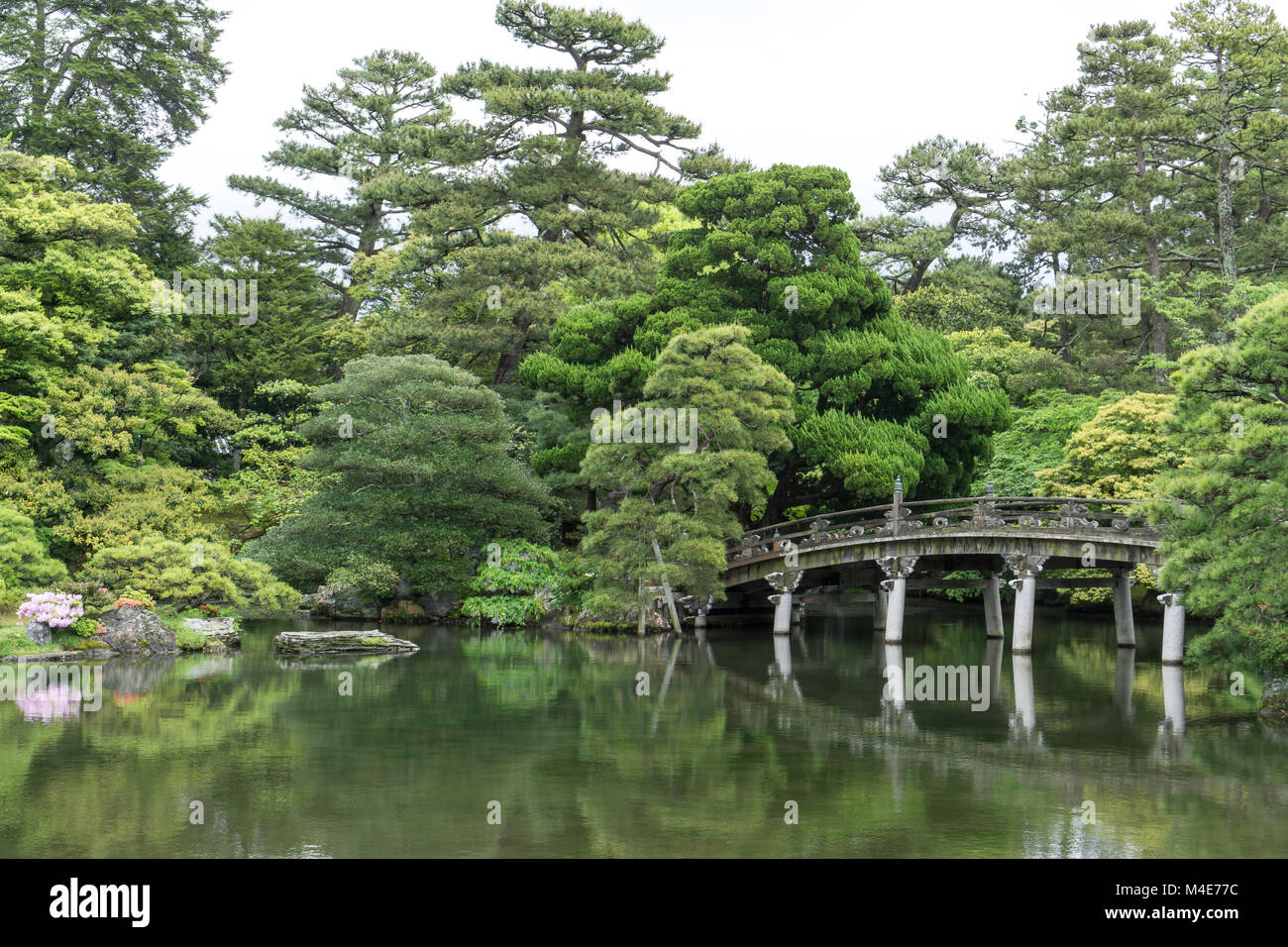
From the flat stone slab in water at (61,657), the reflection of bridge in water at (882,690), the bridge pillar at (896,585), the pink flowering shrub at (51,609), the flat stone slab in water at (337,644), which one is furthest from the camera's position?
the bridge pillar at (896,585)

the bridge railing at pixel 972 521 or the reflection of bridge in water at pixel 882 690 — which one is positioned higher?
the bridge railing at pixel 972 521

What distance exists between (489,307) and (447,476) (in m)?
7.34

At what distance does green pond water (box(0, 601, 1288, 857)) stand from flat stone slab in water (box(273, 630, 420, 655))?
34.1 inches

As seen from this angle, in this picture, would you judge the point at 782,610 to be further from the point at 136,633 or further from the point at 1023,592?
the point at 136,633

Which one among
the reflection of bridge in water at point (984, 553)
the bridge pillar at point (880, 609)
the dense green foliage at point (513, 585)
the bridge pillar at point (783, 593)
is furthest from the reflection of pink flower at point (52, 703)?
the bridge pillar at point (880, 609)

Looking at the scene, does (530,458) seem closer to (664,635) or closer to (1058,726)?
(664,635)

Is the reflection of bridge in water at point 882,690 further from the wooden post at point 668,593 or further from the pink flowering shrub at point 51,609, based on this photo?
the pink flowering shrub at point 51,609

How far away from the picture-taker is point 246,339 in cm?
4350

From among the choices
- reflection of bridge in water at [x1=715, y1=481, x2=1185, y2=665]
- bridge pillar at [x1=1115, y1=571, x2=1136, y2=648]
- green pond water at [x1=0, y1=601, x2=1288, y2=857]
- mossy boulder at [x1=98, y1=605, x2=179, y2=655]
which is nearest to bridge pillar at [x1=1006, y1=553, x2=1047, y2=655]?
reflection of bridge in water at [x1=715, y1=481, x2=1185, y2=665]

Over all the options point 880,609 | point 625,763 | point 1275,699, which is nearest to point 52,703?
point 625,763

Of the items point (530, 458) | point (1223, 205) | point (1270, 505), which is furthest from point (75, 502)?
point (1223, 205)

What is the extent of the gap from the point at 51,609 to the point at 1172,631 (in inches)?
972

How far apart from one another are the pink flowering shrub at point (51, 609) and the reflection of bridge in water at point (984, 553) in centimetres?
1615

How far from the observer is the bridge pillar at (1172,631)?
25.4 metres
